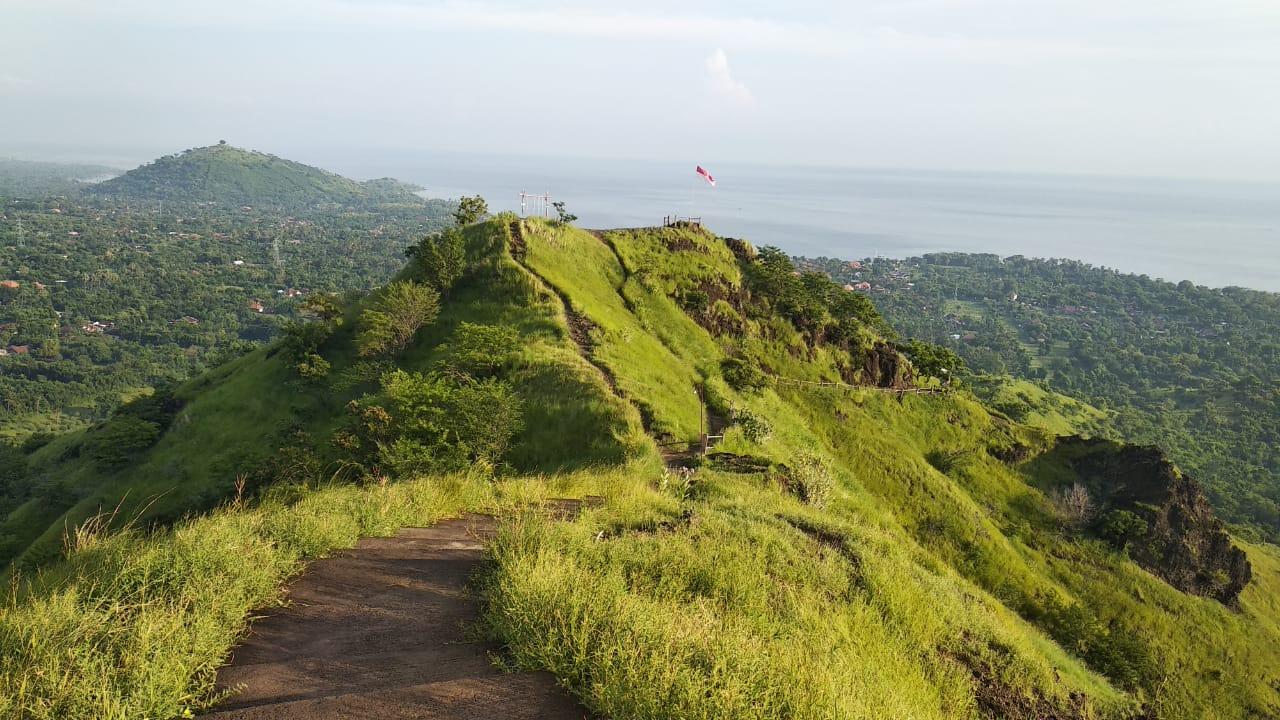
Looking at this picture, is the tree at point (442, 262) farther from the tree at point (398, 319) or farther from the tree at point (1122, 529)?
the tree at point (1122, 529)

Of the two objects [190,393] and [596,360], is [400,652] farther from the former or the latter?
[190,393]

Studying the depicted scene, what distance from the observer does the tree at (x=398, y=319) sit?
31.2 metres

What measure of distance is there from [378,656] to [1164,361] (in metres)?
204

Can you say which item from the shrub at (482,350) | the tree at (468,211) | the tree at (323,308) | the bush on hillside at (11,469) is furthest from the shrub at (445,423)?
the bush on hillside at (11,469)

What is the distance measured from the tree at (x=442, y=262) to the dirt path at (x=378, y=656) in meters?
28.3


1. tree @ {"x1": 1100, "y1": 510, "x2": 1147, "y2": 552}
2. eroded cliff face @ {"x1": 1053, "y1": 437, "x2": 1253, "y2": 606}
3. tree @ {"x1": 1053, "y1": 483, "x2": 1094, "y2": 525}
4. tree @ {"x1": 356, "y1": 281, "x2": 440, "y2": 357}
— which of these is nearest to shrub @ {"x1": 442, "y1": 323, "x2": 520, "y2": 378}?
tree @ {"x1": 356, "y1": 281, "x2": 440, "y2": 357}

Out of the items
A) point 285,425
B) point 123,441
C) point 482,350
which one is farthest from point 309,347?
point 482,350

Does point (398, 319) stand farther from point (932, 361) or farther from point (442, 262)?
point (932, 361)

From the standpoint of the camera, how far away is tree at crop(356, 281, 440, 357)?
3117cm

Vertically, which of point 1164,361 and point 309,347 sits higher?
point 309,347

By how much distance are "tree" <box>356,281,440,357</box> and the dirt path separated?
24.8 metres

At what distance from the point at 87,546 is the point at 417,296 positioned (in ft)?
85.0

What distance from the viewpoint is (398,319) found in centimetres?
3198

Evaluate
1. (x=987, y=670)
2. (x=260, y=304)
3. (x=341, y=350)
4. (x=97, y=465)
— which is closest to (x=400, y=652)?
(x=987, y=670)
